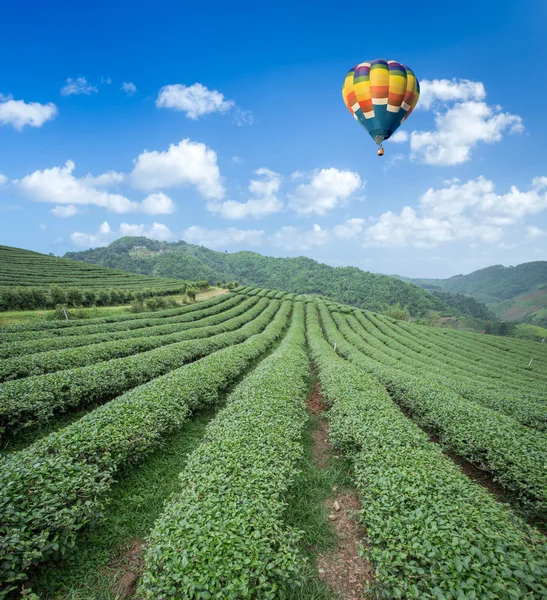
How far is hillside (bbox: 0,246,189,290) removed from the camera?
4231cm

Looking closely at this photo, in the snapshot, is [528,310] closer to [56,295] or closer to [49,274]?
[56,295]

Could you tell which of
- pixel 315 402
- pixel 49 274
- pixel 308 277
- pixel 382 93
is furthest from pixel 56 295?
pixel 308 277

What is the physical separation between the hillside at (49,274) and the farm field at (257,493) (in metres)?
44.4

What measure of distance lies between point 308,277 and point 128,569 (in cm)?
13349

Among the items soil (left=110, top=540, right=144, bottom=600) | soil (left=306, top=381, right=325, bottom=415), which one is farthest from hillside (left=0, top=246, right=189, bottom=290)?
soil (left=110, top=540, right=144, bottom=600)

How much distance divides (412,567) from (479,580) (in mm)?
735

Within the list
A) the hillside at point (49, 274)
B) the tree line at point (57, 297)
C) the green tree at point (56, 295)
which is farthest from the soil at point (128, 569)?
the hillside at point (49, 274)

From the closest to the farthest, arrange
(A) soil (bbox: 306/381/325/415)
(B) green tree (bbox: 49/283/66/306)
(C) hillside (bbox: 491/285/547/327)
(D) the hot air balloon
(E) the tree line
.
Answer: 1. (A) soil (bbox: 306/381/325/415)
2. (D) the hot air balloon
3. (E) the tree line
4. (B) green tree (bbox: 49/283/66/306)
5. (C) hillside (bbox: 491/285/547/327)

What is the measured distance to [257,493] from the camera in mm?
4383

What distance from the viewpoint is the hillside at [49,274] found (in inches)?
1666

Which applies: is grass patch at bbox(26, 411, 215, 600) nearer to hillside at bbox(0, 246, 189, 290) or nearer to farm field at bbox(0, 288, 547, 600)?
farm field at bbox(0, 288, 547, 600)

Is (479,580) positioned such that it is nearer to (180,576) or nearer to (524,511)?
(180,576)

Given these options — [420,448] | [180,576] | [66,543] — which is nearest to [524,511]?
[420,448]

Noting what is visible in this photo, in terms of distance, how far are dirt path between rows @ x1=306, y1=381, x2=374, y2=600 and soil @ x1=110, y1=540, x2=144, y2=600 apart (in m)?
3.04
